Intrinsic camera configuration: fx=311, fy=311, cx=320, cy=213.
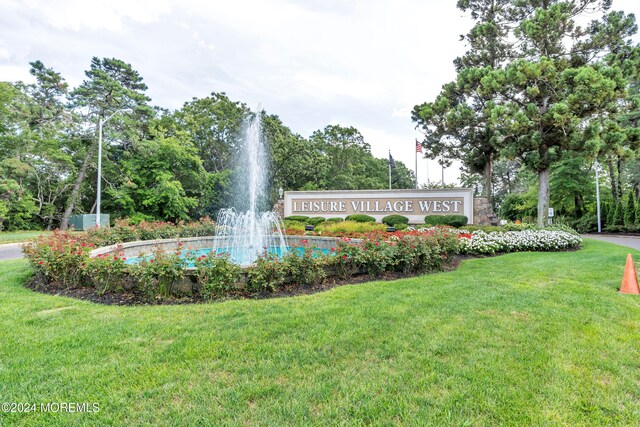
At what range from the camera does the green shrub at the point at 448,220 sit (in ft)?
46.8

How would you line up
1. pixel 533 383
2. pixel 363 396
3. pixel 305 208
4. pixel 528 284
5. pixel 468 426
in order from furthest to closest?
pixel 305 208
pixel 528 284
pixel 533 383
pixel 363 396
pixel 468 426

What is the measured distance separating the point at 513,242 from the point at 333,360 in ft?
31.0

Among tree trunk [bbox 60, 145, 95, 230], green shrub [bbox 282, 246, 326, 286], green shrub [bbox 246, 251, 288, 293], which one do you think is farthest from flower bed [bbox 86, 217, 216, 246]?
tree trunk [bbox 60, 145, 95, 230]

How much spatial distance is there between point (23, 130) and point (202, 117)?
1048 cm

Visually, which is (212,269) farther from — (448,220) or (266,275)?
(448,220)

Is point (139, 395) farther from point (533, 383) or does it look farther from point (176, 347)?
point (533, 383)

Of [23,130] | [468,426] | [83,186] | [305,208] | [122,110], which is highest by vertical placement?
[122,110]

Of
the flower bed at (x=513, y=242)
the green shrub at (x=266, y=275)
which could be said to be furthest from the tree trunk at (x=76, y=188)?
the flower bed at (x=513, y=242)

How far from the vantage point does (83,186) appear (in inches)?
888

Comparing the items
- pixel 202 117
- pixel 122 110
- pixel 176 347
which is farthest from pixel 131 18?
pixel 202 117

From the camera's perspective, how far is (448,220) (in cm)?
1455

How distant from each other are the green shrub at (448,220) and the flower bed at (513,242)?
3.69 meters

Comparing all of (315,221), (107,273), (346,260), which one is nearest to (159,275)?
(107,273)

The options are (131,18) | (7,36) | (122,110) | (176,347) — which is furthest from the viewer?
(122,110)
